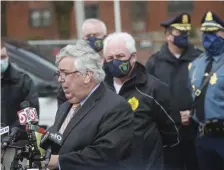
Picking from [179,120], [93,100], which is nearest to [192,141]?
[179,120]

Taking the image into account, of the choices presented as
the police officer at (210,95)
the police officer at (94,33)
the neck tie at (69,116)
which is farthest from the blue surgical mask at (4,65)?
the neck tie at (69,116)

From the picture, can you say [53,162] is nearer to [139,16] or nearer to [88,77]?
[88,77]

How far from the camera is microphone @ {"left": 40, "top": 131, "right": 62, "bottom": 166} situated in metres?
3.21

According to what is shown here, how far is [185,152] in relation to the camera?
18.7 ft

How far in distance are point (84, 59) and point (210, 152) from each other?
203 cm

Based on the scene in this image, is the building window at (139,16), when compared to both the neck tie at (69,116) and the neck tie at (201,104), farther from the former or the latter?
the neck tie at (69,116)

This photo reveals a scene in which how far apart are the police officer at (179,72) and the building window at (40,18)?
78.3ft

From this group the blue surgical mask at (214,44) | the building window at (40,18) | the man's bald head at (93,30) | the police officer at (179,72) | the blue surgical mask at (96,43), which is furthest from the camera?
the building window at (40,18)

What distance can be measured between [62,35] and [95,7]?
26.6 ft

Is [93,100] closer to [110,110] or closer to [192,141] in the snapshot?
[110,110]

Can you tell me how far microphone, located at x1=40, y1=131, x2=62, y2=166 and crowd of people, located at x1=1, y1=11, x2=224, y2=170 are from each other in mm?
89

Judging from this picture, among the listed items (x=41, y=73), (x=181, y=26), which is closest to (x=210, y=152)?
(x=181, y=26)

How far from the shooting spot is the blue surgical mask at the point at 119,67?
4.48m

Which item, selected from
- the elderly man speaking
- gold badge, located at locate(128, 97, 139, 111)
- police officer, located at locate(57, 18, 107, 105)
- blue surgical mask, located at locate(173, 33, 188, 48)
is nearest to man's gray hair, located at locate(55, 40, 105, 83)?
the elderly man speaking
